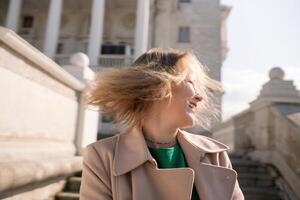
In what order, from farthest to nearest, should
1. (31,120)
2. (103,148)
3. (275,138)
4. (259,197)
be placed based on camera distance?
(275,138)
(259,197)
(31,120)
(103,148)

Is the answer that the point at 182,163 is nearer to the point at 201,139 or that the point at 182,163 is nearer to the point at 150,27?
the point at 201,139

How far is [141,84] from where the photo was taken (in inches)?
70.8

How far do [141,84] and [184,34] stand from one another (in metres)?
27.6

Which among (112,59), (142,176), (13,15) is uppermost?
(13,15)

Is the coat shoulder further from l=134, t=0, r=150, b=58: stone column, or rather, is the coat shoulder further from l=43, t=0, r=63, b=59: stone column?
l=43, t=0, r=63, b=59: stone column

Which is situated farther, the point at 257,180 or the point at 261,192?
the point at 257,180

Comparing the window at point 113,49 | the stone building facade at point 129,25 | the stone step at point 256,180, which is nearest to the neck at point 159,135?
the stone step at point 256,180

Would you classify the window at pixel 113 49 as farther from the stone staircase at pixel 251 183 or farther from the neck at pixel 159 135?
the neck at pixel 159 135

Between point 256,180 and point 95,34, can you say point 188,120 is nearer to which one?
point 256,180

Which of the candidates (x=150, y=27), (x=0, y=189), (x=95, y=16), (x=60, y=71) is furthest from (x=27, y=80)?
(x=150, y=27)

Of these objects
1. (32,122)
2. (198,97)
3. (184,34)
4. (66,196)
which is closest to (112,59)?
(184,34)

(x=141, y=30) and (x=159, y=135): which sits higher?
(x=141, y=30)

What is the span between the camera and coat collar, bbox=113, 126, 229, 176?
1673mm

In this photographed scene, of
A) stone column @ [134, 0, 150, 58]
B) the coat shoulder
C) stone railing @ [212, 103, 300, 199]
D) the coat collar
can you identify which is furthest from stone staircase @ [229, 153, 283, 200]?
stone column @ [134, 0, 150, 58]
